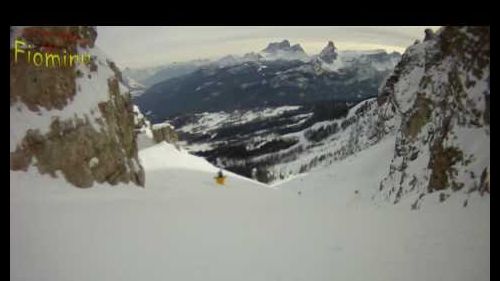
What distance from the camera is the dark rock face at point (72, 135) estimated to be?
13.4 metres

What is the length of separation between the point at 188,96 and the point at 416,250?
7501mm

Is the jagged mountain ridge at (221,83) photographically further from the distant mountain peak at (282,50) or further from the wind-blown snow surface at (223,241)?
the wind-blown snow surface at (223,241)

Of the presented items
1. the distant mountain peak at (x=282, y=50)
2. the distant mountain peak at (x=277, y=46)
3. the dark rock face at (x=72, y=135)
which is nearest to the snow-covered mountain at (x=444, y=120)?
the distant mountain peak at (x=282, y=50)

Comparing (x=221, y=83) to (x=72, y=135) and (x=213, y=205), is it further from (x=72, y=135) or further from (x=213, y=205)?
(x=72, y=135)

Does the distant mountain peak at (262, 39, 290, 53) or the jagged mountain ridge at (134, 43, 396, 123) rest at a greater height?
the distant mountain peak at (262, 39, 290, 53)

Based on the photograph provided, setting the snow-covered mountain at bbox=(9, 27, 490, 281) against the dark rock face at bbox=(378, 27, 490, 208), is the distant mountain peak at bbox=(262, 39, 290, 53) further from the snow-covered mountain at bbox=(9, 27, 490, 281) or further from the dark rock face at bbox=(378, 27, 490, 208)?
the snow-covered mountain at bbox=(9, 27, 490, 281)

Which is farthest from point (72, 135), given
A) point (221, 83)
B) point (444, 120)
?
point (444, 120)

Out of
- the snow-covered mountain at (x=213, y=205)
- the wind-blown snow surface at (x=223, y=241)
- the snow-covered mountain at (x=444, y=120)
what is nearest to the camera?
the wind-blown snow surface at (x=223, y=241)

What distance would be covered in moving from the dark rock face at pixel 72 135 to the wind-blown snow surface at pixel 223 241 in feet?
2.46

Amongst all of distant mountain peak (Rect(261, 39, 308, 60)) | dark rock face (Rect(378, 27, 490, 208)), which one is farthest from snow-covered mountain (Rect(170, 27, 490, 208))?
distant mountain peak (Rect(261, 39, 308, 60))

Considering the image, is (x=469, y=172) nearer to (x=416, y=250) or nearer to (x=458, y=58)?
(x=416, y=250)

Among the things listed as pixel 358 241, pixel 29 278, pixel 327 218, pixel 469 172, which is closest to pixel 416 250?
pixel 358 241

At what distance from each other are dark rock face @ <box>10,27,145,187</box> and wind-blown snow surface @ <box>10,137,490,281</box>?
749 millimetres

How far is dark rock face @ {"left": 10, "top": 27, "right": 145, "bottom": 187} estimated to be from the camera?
13.4 m
